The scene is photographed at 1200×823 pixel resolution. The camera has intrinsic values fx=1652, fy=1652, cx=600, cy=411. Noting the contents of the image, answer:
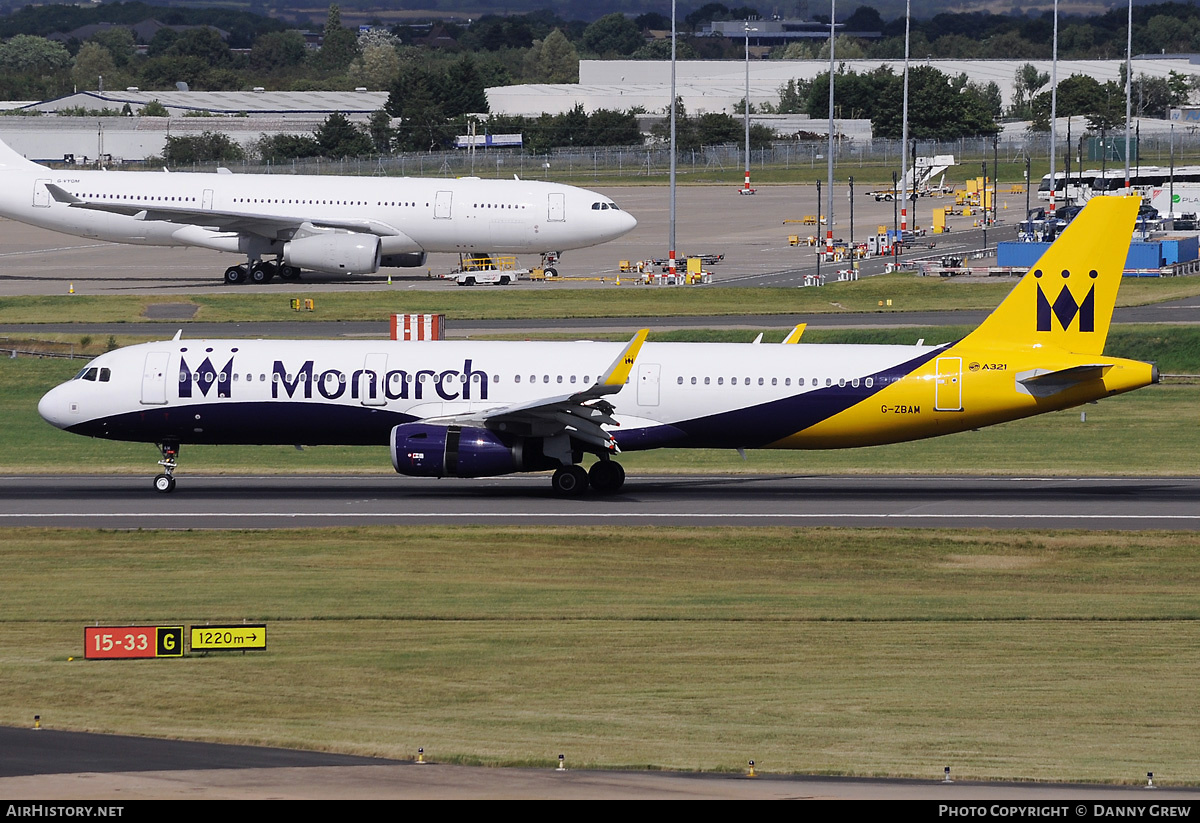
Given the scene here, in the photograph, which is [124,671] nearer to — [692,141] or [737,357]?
[737,357]

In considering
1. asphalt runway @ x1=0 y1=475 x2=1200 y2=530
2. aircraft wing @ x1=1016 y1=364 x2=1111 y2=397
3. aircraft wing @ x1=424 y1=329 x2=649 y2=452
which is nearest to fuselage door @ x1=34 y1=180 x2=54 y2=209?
asphalt runway @ x1=0 y1=475 x2=1200 y2=530

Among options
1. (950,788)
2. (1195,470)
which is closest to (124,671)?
(950,788)

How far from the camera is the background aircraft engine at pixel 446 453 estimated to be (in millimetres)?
39906

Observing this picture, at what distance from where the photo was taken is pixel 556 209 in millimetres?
87500

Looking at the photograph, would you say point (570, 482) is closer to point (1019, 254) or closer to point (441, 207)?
point (441, 207)

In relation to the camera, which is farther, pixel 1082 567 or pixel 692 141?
pixel 692 141

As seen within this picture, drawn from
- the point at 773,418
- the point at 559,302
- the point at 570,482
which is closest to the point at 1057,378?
the point at 773,418

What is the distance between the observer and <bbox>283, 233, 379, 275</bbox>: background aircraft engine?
84.3 metres

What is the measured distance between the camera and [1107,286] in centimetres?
4097

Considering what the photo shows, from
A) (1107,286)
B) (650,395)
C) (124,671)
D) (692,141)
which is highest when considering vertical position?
(692,141)

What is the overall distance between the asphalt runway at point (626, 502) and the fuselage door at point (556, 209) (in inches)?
1667

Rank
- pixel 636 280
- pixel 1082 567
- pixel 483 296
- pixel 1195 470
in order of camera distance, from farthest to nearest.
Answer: pixel 636 280, pixel 483 296, pixel 1195 470, pixel 1082 567

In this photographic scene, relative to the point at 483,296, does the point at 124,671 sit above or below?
below

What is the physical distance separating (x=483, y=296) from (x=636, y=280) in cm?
1213
